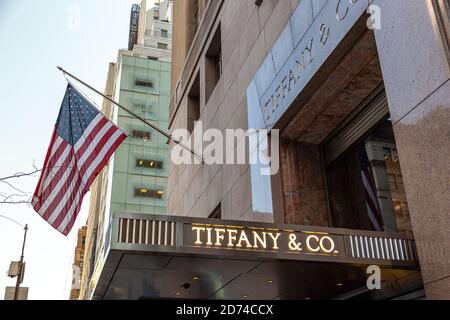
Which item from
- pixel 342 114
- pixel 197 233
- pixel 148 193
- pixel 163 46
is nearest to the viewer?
pixel 197 233

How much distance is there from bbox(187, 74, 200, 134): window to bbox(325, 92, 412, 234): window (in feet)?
35.4

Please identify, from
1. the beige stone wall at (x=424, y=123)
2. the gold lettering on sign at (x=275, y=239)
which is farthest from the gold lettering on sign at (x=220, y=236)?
the beige stone wall at (x=424, y=123)

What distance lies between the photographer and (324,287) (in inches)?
362

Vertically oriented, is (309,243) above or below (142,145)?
below

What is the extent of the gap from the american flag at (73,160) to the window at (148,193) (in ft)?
165

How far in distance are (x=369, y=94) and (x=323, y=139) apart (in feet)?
6.52

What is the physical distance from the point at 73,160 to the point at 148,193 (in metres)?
51.4

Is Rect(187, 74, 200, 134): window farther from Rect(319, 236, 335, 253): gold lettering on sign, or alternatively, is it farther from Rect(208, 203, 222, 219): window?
Rect(319, 236, 335, 253): gold lettering on sign

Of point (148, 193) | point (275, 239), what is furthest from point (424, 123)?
point (148, 193)

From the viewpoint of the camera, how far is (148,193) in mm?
62156

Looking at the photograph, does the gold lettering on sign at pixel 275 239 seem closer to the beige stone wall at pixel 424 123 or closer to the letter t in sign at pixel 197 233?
the letter t in sign at pixel 197 233

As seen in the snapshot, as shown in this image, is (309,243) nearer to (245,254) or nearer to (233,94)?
(245,254)
